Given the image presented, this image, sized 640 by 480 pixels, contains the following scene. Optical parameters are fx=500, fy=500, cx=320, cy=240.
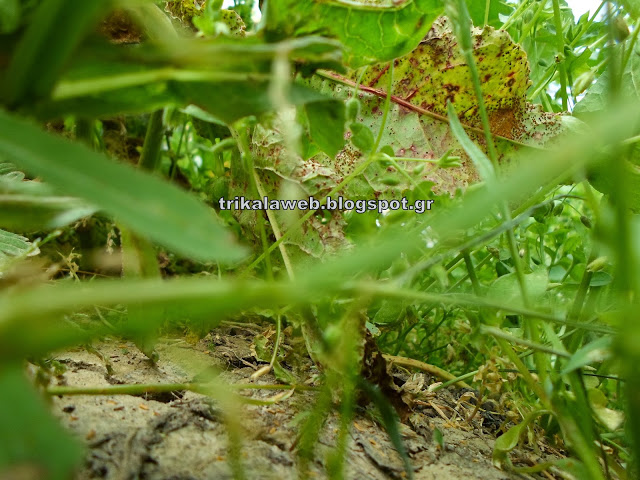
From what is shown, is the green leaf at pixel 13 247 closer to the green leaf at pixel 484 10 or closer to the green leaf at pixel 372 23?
the green leaf at pixel 372 23

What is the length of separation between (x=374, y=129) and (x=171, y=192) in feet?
1.92

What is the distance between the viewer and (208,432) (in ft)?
1.35

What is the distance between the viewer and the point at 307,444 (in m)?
0.37

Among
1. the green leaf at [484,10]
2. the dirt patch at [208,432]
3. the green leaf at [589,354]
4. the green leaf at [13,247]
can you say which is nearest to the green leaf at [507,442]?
the dirt patch at [208,432]

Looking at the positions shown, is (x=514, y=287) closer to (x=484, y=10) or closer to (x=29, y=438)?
(x=29, y=438)

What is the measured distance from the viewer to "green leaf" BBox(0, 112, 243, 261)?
0.20 metres

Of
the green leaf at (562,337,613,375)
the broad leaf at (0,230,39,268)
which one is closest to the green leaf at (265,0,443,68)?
the green leaf at (562,337,613,375)

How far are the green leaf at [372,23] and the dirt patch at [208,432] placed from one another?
0.31 meters

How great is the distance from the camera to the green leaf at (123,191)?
196mm

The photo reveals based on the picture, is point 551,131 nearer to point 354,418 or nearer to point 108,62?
point 354,418

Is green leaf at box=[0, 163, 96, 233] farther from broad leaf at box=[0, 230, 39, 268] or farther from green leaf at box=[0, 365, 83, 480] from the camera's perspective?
broad leaf at box=[0, 230, 39, 268]

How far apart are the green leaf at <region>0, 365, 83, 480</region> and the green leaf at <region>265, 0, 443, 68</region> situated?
34 cm

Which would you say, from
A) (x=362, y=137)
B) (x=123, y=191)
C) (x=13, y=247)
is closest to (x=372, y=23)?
(x=362, y=137)

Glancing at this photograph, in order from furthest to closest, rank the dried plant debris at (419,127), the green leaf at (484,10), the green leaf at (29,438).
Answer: the green leaf at (484,10)
the dried plant debris at (419,127)
the green leaf at (29,438)
